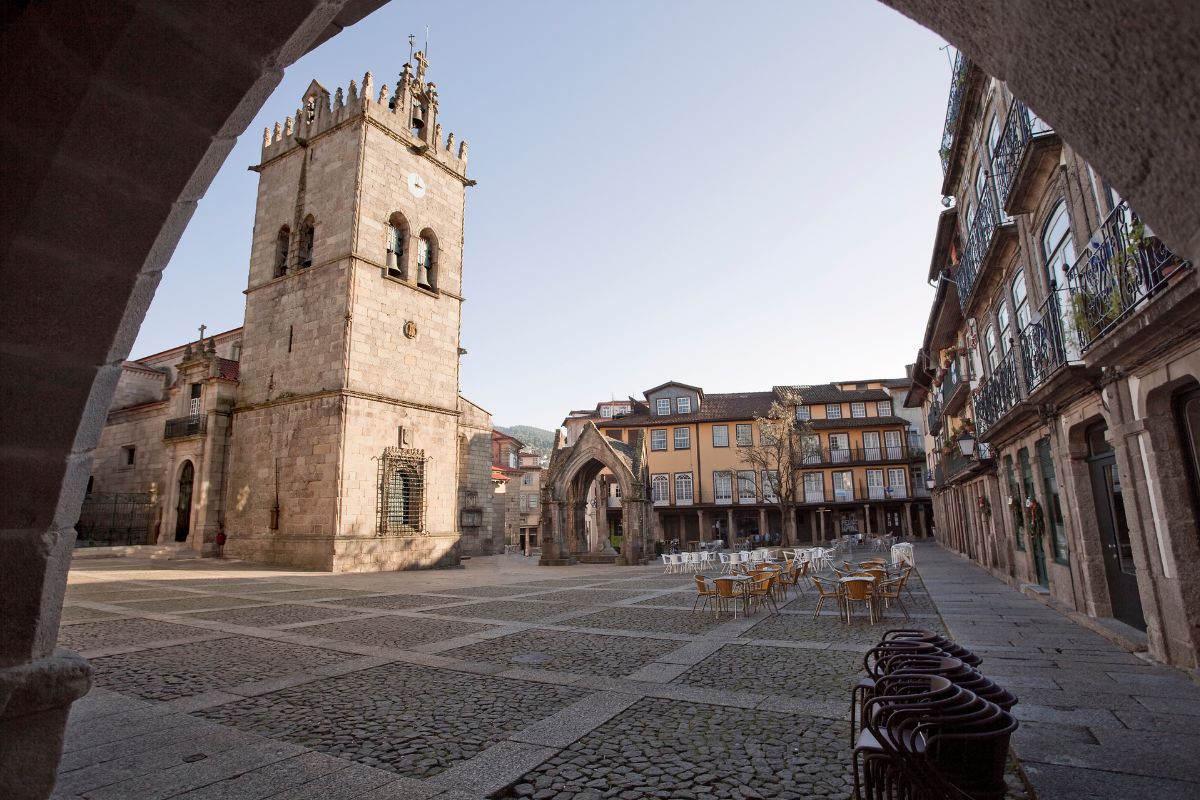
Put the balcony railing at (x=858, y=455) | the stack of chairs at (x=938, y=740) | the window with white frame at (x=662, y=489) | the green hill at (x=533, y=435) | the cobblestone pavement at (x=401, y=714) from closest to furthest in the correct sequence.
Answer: the stack of chairs at (x=938, y=740)
the cobblestone pavement at (x=401, y=714)
the balcony railing at (x=858, y=455)
the window with white frame at (x=662, y=489)
the green hill at (x=533, y=435)

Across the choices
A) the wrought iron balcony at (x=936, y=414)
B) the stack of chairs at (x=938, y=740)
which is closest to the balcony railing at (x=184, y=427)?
the stack of chairs at (x=938, y=740)

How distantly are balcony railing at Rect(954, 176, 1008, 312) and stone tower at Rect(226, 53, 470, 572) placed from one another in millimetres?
17698

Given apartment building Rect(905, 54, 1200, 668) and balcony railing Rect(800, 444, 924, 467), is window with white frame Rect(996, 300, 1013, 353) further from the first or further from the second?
balcony railing Rect(800, 444, 924, 467)

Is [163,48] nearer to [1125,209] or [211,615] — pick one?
[1125,209]

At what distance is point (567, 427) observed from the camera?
58.5 meters

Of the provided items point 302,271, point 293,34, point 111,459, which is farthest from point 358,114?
point 293,34

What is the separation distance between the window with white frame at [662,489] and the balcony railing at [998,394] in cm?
3291

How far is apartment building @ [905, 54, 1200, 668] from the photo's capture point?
20.5ft

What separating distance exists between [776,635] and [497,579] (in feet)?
36.9

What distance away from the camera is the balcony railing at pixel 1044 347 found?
874 cm

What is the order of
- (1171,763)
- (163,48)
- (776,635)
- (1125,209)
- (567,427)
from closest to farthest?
(163,48), (1171,763), (1125,209), (776,635), (567,427)

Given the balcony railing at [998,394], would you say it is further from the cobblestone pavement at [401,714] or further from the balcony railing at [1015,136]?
the cobblestone pavement at [401,714]

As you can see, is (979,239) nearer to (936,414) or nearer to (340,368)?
(936,414)

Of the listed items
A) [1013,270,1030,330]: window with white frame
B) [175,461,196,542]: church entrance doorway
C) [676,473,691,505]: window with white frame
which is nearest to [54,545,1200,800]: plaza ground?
[1013,270,1030,330]: window with white frame
